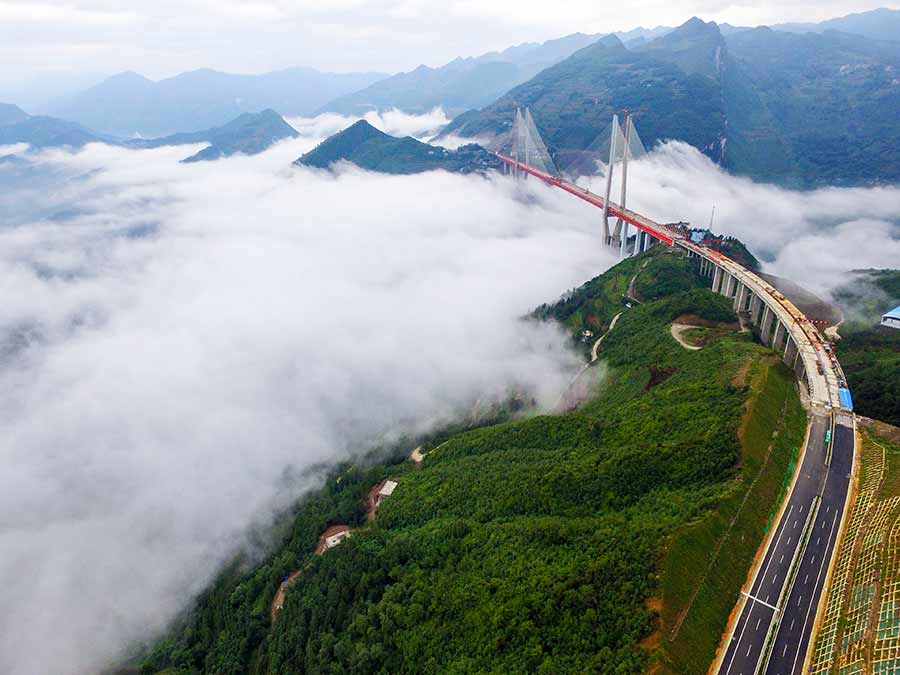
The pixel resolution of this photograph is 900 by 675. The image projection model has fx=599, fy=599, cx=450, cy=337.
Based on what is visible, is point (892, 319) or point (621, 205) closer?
point (892, 319)

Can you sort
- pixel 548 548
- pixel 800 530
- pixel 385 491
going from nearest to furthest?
pixel 800 530
pixel 548 548
pixel 385 491

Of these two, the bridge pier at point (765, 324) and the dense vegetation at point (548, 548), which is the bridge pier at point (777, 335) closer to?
the bridge pier at point (765, 324)

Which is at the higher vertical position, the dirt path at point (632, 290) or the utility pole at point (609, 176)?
the utility pole at point (609, 176)

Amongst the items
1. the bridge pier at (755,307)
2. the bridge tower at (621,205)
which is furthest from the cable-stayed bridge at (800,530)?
the bridge tower at (621,205)

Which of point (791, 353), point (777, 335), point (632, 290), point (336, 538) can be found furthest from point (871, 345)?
point (336, 538)

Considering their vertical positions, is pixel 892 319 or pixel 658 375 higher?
pixel 658 375

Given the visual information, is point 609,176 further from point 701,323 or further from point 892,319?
point 892,319

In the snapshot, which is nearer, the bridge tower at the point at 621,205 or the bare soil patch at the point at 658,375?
A: the bare soil patch at the point at 658,375

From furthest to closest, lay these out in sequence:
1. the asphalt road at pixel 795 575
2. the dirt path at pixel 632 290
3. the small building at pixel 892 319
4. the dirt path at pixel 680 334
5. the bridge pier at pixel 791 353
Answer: the dirt path at pixel 632 290, the small building at pixel 892 319, the dirt path at pixel 680 334, the bridge pier at pixel 791 353, the asphalt road at pixel 795 575
